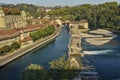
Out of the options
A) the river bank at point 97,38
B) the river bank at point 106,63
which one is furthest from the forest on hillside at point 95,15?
the river bank at point 106,63

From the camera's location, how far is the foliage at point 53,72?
18984 mm

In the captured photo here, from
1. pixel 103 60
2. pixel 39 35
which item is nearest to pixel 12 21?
pixel 39 35

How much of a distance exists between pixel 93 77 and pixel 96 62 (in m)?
7.28

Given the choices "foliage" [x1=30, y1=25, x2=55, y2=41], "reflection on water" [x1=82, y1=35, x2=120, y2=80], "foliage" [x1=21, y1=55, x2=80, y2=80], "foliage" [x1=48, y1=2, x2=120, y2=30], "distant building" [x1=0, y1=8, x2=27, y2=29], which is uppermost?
"foliage" [x1=21, y1=55, x2=80, y2=80]

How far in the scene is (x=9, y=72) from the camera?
28.9 meters

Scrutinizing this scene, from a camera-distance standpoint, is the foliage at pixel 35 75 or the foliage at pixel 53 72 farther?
the foliage at pixel 53 72

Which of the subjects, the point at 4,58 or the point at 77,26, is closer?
the point at 4,58

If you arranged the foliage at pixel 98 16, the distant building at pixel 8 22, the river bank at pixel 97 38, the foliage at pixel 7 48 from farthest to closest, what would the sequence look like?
the foliage at pixel 98 16, the distant building at pixel 8 22, the river bank at pixel 97 38, the foliage at pixel 7 48

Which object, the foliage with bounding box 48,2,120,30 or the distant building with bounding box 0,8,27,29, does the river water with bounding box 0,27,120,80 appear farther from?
the foliage with bounding box 48,2,120,30

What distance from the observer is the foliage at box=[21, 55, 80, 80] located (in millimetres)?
18984

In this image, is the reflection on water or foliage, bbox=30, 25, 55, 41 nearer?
the reflection on water

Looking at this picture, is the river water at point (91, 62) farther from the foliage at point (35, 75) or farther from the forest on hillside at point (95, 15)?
the forest on hillside at point (95, 15)

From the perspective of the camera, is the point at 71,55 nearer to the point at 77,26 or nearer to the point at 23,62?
the point at 23,62

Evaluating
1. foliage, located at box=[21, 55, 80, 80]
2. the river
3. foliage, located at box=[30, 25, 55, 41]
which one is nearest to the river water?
the river
